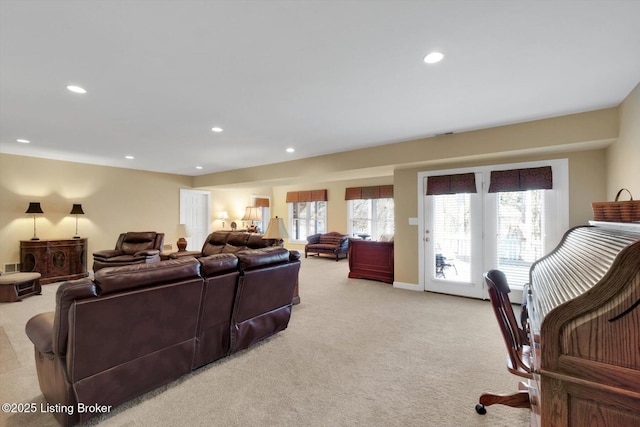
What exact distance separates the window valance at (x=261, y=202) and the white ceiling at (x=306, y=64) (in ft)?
19.8

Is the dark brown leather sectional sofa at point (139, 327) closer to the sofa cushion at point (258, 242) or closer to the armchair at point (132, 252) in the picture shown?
the sofa cushion at point (258, 242)

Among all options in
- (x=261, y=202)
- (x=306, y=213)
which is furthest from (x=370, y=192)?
(x=261, y=202)

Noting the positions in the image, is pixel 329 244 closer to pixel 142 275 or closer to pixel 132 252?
pixel 132 252

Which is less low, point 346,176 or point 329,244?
point 346,176

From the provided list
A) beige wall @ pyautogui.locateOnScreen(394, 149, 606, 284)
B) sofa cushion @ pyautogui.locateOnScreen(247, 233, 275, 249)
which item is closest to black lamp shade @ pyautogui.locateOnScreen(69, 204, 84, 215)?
sofa cushion @ pyautogui.locateOnScreen(247, 233, 275, 249)

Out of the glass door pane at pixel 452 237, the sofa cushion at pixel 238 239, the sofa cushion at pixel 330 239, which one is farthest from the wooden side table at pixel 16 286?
the glass door pane at pixel 452 237

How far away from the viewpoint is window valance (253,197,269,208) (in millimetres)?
9938

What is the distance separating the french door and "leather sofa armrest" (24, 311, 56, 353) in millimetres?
4652

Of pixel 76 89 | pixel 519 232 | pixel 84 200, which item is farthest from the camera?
pixel 84 200

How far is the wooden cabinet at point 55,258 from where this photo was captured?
5117 mm

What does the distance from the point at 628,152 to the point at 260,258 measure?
150 inches

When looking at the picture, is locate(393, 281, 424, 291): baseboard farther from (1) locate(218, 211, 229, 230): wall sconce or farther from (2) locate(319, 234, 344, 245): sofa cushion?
(1) locate(218, 211, 229, 230): wall sconce

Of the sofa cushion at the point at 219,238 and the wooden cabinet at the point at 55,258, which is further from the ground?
the sofa cushion at the point at 219,238

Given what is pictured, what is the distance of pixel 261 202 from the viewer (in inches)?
397
